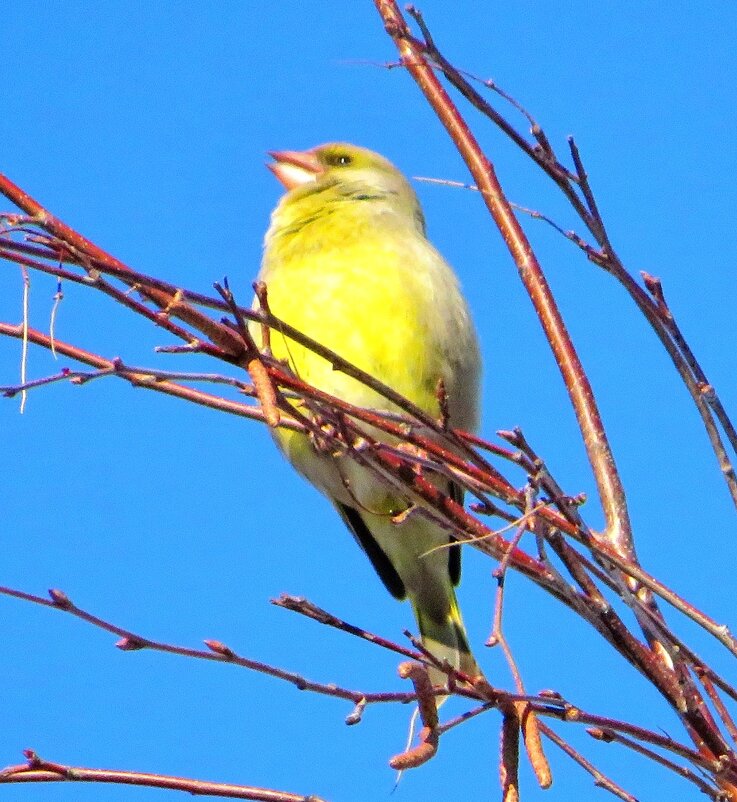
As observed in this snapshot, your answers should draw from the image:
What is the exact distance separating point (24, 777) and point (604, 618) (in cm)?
76

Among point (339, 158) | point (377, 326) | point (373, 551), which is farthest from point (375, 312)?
point (339, 158)

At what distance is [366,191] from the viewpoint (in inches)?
160

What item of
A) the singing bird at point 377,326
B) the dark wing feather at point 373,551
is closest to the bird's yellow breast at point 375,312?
the singing bird at point 377,326

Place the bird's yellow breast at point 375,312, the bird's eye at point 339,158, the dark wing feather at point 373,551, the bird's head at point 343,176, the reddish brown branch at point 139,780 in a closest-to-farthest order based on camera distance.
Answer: the reddish brown branch at point 139,780, the bird's yellow breast at point 375,312, the dark wing feather at point 373,551, the bird's head at point 343,176, the bird's eye at point 339,158

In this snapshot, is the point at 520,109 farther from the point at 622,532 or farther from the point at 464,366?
the point at 464,366

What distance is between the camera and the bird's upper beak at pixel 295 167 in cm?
425

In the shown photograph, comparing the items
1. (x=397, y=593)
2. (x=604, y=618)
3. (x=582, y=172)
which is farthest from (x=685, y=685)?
(x=397, y=593)

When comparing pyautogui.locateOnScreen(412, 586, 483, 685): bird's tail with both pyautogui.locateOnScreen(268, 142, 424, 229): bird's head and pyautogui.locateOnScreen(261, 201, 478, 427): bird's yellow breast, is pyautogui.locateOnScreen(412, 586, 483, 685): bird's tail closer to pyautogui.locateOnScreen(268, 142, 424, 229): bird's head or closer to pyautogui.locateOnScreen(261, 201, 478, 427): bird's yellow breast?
pyautogui.locateOnScreen(261, 201, 478, 427): bird's yellow breast

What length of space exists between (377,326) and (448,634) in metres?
1.01

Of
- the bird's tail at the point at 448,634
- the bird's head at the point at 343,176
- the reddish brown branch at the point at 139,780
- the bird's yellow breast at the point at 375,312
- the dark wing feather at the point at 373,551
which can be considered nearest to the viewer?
the reddish brown branch at the point at 139,780

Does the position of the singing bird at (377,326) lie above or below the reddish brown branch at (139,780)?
above

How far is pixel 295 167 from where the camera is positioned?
4332 millimetres

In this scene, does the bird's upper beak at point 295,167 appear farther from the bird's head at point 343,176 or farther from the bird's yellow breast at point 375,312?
the bird's yellow breast at point 375,312

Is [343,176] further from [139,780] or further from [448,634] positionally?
[139,780]
